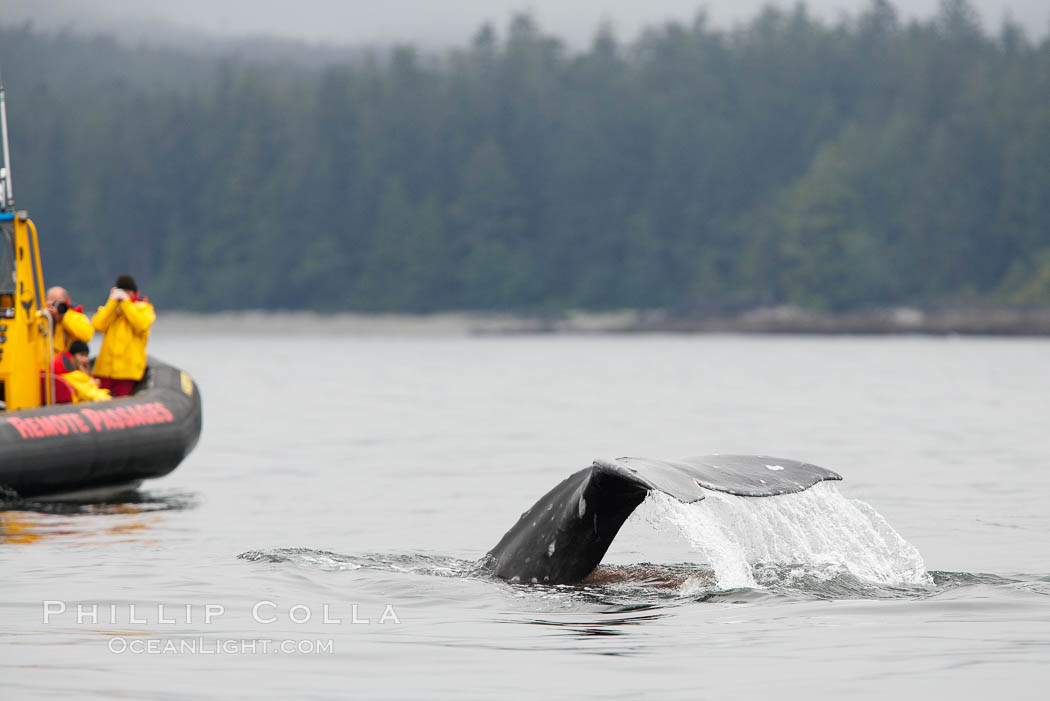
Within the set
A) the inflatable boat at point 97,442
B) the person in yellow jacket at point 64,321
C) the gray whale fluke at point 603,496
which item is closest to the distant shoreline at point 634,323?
the inflatable boat at point 97,442

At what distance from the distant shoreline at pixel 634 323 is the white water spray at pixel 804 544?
6881cm

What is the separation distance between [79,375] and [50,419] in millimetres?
1168

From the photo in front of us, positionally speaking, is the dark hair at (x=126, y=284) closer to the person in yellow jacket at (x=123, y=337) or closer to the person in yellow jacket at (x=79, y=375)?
the person in yellow jacket at (x=123, y=337)

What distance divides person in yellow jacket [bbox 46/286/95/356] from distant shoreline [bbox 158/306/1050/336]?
222 ft

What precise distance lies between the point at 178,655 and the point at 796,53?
381 ft

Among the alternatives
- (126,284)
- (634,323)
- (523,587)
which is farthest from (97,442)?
(634,323)

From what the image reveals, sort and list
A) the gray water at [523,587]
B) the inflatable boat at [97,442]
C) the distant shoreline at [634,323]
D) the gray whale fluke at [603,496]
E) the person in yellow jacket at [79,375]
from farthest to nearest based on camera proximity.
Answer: the distant shoreline at [634,323] → the person in yellow jacket at [79,375] → the inflatable boat at [97,442] → the gray water at [523,587] → the gray whale fluke at [603,496]

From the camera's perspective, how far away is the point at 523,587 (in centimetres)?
987

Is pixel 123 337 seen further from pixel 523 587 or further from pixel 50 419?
pixel 523 587

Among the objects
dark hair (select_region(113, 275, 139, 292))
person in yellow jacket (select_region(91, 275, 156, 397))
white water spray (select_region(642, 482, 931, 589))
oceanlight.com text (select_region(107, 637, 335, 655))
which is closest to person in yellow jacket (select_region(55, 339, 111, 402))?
person in yellow jacket (select_region(91, 275, 156, 397))

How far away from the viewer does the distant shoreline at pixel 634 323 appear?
82625mm

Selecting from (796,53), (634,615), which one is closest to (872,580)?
(634,615)

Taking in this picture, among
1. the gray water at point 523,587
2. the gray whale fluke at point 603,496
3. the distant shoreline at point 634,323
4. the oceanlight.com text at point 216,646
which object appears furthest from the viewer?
the distant shoreline at point 634,323

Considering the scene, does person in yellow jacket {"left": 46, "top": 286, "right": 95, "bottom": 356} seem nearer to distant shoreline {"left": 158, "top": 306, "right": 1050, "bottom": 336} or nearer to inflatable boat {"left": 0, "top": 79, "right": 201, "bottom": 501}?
inflatable boat {"left": 0, "top": 79, "right": 201, "bottom": 501}
